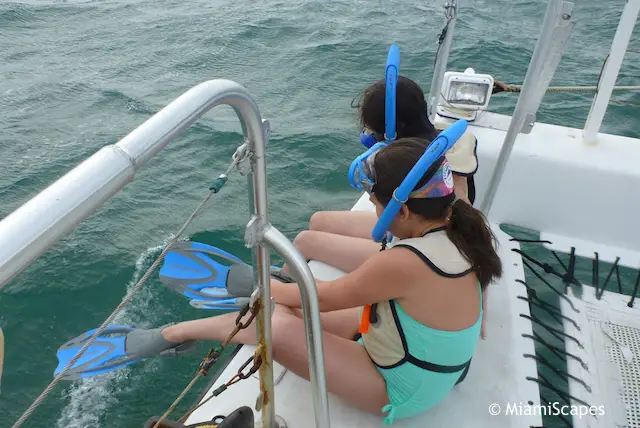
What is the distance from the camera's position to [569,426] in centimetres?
211

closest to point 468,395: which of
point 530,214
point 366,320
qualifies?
point 366,320

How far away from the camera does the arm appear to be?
165 centimetres

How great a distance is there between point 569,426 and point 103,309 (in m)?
2.99

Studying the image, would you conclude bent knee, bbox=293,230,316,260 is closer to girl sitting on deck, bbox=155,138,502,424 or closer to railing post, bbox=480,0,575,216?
girl sitting on deck, bbox=155,138,502,424

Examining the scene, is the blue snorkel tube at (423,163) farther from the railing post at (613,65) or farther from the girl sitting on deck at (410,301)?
the railing post at (613,65)

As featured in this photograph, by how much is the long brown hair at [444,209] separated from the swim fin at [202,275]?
2.37ft

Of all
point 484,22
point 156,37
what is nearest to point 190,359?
point 156,37

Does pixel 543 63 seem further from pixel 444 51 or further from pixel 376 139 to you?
pixel 376 139

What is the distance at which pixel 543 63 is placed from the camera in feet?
7.48

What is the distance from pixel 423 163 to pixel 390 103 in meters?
0.84

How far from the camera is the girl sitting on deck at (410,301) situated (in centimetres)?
166

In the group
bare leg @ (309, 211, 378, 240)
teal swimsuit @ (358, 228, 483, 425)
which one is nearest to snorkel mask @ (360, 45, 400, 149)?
bare leg @ (309, 211, 378, 240)

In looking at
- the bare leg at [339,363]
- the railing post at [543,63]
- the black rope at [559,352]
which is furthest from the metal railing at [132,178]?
the railing post at [543,63]

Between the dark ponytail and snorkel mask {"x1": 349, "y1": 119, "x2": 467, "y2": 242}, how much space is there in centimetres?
10
